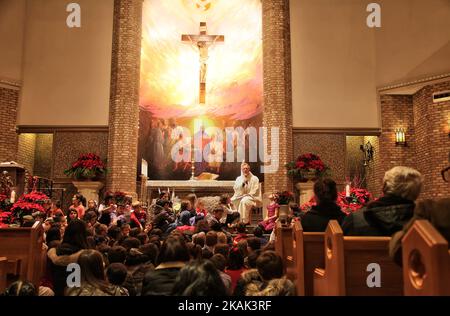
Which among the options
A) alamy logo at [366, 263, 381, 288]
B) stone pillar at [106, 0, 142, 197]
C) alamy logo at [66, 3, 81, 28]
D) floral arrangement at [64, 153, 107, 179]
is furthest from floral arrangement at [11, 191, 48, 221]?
alamy logo at [66, 3, 81, 28]

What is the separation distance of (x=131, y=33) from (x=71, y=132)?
3.58 m

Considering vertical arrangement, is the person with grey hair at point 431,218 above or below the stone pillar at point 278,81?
below

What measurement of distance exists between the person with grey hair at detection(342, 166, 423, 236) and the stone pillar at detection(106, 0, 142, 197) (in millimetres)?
11103

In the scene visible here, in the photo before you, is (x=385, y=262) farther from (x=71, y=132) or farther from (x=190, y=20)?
(x=190, y=20)

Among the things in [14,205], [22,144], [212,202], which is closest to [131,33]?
[22,144]

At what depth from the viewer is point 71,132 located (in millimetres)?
14070

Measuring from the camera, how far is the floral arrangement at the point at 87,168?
42.4ft

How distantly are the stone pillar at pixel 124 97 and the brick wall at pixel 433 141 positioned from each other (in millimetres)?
8448

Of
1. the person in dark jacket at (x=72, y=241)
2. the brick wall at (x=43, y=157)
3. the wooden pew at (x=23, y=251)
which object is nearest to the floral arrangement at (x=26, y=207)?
the wooden pew at (x=23, y=251)

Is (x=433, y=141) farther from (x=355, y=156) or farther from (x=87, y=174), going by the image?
(x=87, y=174)

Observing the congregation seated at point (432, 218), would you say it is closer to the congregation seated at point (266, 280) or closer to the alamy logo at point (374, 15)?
the congregation seated at point (266, 280)

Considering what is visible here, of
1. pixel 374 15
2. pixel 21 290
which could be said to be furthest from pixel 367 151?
pixel 21 290
